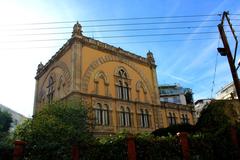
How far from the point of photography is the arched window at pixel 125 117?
26.1 meters

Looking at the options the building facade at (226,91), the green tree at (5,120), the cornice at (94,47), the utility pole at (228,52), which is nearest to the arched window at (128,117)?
the cornice at (94,47)

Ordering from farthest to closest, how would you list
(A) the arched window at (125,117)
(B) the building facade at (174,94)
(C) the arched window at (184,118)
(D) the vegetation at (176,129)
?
(B) the building facade at (174,94) < (C) the arched window at (184,118) < (A) the arched window at (125,117) < (D) the vegetation at (176,129)

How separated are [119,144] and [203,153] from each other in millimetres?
4839

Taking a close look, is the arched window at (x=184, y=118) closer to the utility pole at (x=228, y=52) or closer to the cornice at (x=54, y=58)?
the cornice at (x=54, y=58)

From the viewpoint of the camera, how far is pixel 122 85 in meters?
28.2

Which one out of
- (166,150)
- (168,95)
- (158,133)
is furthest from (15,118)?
(166,150)

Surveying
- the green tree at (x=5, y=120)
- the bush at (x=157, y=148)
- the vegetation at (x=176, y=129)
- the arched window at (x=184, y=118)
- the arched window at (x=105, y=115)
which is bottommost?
the bush at (x=157, y=148)

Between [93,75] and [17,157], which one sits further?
[93,75]

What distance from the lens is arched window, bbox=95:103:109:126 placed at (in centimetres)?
2419

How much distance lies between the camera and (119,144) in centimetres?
1188

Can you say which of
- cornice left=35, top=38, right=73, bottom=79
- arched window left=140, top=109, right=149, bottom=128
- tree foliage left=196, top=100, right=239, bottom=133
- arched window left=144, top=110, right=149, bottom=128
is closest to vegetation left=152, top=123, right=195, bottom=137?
tree foliage left=196, top=100, right=239, bottom=133

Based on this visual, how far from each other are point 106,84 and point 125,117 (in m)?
4.35

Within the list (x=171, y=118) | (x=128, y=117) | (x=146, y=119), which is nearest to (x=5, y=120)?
(x=128, y=117)

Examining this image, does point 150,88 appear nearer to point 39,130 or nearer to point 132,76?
point 132,76
